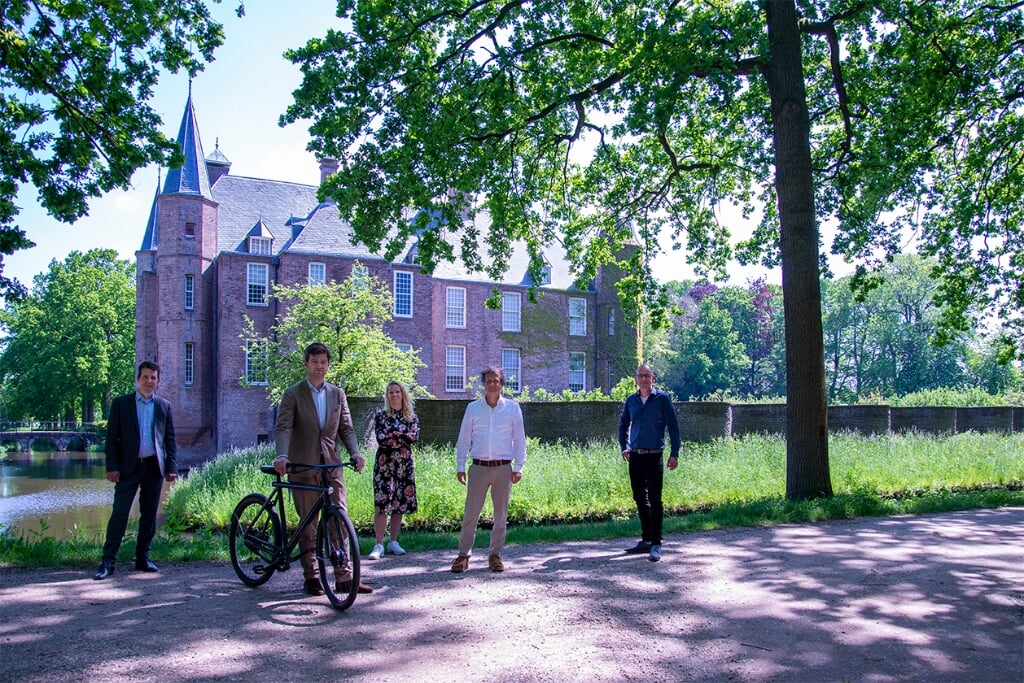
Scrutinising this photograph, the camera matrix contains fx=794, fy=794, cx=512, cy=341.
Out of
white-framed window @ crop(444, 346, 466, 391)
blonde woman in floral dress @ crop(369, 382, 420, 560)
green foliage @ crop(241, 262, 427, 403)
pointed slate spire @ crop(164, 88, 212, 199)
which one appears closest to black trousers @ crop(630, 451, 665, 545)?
blonde woman in floral dress @ crop(369, 382, 420, 560)

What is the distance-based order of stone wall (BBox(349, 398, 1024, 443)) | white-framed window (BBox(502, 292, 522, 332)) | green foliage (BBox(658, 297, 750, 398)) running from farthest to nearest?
green foliage (BBox(658, 297, 750, 398))
white-framed window (BBox(502, 292, 522, 332))
stone wall (BBox(349, 398, 1024, 443))

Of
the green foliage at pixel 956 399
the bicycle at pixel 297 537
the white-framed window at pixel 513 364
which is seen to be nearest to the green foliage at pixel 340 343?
the white-framed window at pixel 513 364

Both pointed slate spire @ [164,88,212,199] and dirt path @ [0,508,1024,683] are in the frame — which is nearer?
dirt path @ [0,508,1024,683]

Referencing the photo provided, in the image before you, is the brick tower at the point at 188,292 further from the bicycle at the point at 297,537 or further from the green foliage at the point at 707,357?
the green foliage at the point at 707,357

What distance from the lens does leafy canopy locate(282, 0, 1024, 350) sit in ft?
42.5

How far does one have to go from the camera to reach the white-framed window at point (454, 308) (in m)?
43.2

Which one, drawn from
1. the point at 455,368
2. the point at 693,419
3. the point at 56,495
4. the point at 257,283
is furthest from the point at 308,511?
the point at 455,368

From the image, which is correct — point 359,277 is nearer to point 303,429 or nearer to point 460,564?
point 460,564

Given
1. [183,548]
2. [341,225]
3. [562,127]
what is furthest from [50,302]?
[183,548]

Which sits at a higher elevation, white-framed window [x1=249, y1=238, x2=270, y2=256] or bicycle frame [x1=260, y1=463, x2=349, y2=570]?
white-framed window [x1=249, y1=238, x2=270, y2=256]

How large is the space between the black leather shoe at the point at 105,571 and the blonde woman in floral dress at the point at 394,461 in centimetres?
258

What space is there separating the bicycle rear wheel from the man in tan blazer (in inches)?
10.0

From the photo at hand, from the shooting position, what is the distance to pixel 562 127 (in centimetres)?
1644

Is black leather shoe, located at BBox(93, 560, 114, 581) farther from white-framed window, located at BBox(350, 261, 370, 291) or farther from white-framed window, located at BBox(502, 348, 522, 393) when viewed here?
white-framed window, located at BBox(502, 348, 522, 393)
